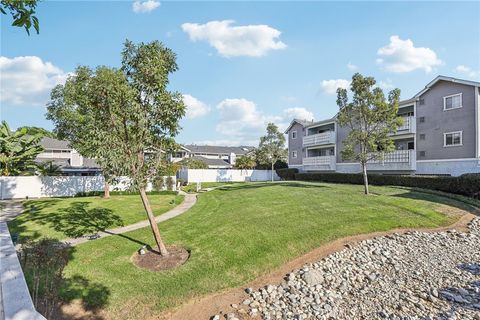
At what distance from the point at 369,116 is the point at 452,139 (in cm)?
981

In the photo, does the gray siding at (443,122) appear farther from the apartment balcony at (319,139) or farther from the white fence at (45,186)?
the white fence at (45,186)

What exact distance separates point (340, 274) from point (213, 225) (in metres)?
6.06

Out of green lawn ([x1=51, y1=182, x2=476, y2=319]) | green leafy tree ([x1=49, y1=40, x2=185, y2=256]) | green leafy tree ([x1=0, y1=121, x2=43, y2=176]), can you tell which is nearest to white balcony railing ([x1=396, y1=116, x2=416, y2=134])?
green lawn ([x1=51, y1=182, x2=476, y2=319])

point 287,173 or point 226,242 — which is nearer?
point 226,242

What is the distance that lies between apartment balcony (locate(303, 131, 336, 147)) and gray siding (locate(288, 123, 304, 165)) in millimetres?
2276

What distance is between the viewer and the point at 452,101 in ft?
78.5

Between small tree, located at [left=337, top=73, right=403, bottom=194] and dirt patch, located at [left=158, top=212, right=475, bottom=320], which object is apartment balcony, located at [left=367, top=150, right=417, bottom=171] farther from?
dirt patch, located at [left=158, top=212, right=475, bottom=320]

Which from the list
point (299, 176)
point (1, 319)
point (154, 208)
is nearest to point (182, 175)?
point (299, 176)

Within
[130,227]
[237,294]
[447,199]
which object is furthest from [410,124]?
[130,227]

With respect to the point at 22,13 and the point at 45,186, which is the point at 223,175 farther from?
the point at 22,13

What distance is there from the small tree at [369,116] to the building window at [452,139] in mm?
7808

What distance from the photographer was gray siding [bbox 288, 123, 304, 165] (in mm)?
43062

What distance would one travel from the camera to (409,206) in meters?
15.2

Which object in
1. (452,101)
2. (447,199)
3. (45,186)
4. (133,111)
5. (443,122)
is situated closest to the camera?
(133,111)
